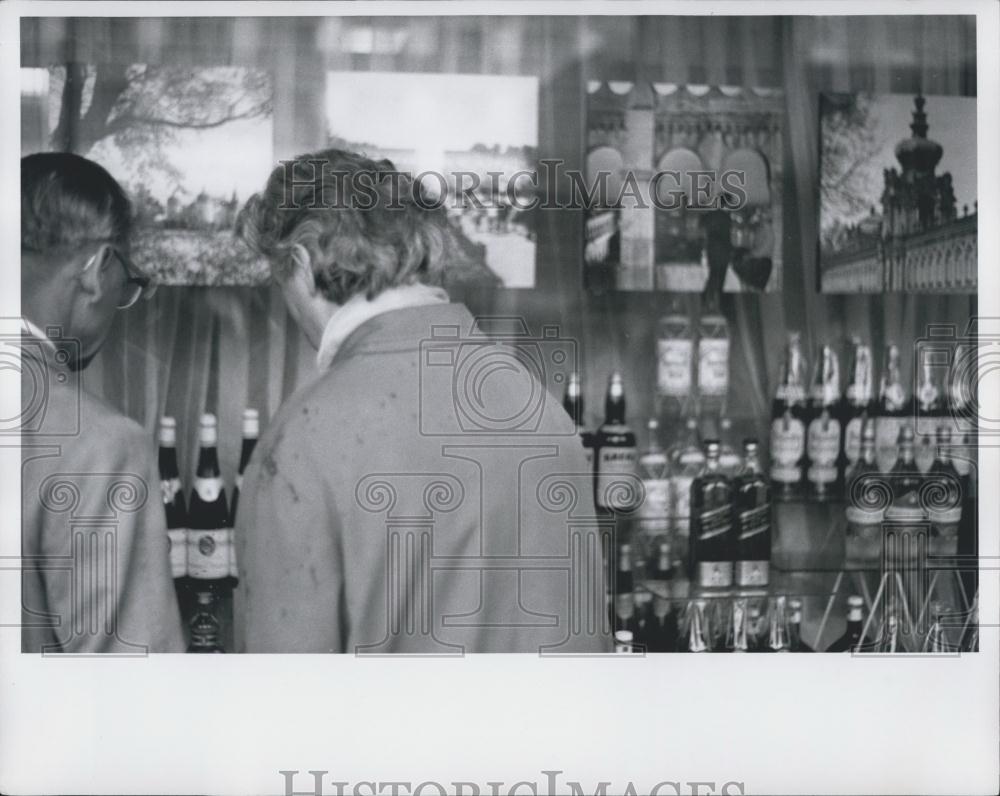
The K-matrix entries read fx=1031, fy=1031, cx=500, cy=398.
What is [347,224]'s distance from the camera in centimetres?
175

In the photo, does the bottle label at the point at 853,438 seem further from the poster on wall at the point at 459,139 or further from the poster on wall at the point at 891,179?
the poster on wall at the point at 459,139

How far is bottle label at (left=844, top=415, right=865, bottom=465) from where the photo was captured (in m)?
1.79

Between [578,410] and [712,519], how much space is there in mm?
299

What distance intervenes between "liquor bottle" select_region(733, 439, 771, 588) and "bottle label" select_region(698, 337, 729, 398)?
13 centimetres

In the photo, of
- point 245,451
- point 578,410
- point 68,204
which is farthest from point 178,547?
point 578,410

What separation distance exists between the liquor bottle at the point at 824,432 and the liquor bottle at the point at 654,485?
0.25 metres

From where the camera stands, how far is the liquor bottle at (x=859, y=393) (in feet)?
5.84

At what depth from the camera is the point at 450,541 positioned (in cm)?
175

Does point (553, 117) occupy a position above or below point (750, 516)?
above

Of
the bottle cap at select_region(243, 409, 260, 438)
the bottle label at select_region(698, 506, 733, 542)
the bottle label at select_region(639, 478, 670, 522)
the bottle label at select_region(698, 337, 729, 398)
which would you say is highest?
the bottle label at select_region(698, 337, 729, 398)

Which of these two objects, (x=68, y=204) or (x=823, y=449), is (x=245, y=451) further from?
(x=823, y=449)

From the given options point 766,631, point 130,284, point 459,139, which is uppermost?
point 459,139

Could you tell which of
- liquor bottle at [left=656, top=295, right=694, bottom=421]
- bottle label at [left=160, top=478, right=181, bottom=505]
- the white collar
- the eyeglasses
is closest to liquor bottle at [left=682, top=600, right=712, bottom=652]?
liquor bottle at [left=656, top=295, right=694, bottom=421]

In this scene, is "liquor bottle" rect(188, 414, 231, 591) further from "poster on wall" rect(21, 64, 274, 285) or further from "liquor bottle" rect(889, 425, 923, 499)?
"liquor bottle" rect(889, 425, 923, 499)
